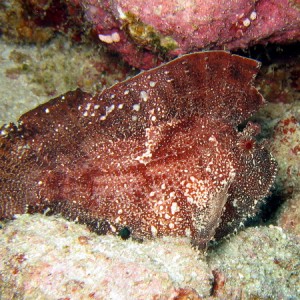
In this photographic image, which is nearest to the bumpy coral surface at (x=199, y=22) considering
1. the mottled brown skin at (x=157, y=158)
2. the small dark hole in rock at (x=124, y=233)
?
the mottled brown skin at (x=157, y=158)

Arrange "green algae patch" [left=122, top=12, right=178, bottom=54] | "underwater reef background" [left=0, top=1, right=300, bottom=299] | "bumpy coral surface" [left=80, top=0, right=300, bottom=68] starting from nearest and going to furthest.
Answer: "underwater reef background" [left=0, top=1, right=300, bottom=299], "bumpy coral surface" [left=80, top=0, right=300, bottom=68], "green algae patch" [left=122, top=12, right=178, bottom=54]

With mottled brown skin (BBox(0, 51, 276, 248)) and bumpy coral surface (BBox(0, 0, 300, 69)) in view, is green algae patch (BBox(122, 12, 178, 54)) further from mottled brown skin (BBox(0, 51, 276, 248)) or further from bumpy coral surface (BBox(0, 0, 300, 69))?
mottled brown skin (BBox(0, 51, 276, 248))

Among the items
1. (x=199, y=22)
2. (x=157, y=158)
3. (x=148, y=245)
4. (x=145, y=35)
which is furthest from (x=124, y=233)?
(x=199, y=22)

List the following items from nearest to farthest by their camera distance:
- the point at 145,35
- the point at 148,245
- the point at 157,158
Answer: the point at 148,245
the point at 157,158
the point at 145,35

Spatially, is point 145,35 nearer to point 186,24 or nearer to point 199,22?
point 186,24

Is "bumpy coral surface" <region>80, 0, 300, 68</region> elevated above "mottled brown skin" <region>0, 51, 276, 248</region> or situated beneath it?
elevated above

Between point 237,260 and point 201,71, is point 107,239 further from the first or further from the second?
point 201,71

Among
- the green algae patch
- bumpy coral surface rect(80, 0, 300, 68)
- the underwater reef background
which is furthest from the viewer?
the green algae patch

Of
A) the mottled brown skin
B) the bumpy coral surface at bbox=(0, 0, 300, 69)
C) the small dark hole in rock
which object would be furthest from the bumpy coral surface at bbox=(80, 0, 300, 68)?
the small dark hole in rock

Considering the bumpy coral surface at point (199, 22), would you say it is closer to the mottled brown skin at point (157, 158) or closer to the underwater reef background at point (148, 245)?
the underwater reef background at point (148, 245)

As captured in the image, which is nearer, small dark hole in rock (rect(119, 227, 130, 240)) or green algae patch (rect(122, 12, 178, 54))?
small dark hole in rock (rect(119, 227, 130, 240))

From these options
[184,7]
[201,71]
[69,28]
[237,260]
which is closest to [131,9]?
[184,7]
